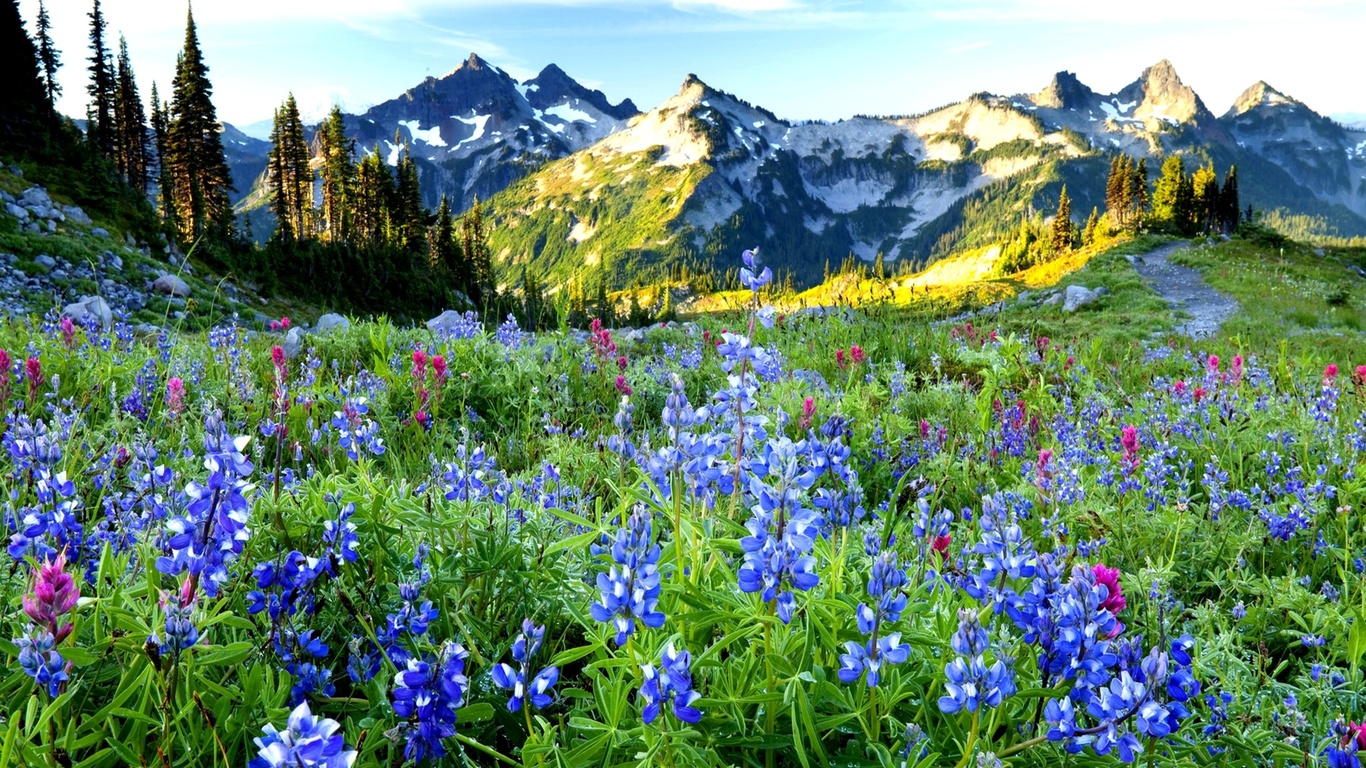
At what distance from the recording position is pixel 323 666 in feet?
6.93

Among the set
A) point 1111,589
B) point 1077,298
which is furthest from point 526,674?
point 1077,298

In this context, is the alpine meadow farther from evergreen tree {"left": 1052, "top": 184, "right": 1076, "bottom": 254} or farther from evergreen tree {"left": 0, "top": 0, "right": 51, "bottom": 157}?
evergreen tree {"left": 1052, "top": 184, "right": 1076, "bottom": 254}

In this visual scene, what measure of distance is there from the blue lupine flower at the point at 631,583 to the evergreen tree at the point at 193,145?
186 ft

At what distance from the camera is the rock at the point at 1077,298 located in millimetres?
26303

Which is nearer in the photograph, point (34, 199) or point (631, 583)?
point (631, 583)

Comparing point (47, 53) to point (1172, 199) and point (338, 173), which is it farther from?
point (1172, 199)

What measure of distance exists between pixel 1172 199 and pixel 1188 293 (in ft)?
224

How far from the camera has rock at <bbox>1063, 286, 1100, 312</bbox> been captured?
26.3 m

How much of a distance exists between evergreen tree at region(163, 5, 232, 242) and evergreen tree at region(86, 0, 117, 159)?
13.2 feet

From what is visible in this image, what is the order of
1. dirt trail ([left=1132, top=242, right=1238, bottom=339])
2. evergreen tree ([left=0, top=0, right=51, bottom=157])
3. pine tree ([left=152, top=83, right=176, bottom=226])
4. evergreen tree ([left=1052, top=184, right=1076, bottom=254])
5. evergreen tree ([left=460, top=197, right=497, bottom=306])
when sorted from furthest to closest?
evergreen tree ([left=1052, top=184, right=1076, bottom=254])
evergreen tree ([left=460, top=197, right=497, bottom=306])
pine tree ([left=152, top=83, right=176, bottom=226])
evergreen tree ([left=0, top=0, right=51, bottom=157])
dirt trail ([left=1132, top=242, right=1238, bottom=339])

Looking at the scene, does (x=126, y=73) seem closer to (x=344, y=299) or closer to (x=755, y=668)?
(x=344, y=299)

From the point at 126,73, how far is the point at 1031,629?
2765 inches

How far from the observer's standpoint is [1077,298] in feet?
88.6

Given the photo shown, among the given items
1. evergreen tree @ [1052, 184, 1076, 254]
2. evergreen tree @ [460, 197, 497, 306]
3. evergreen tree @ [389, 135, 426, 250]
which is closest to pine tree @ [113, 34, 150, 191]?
evergreen tree @ [389, 135, 426, 250]
